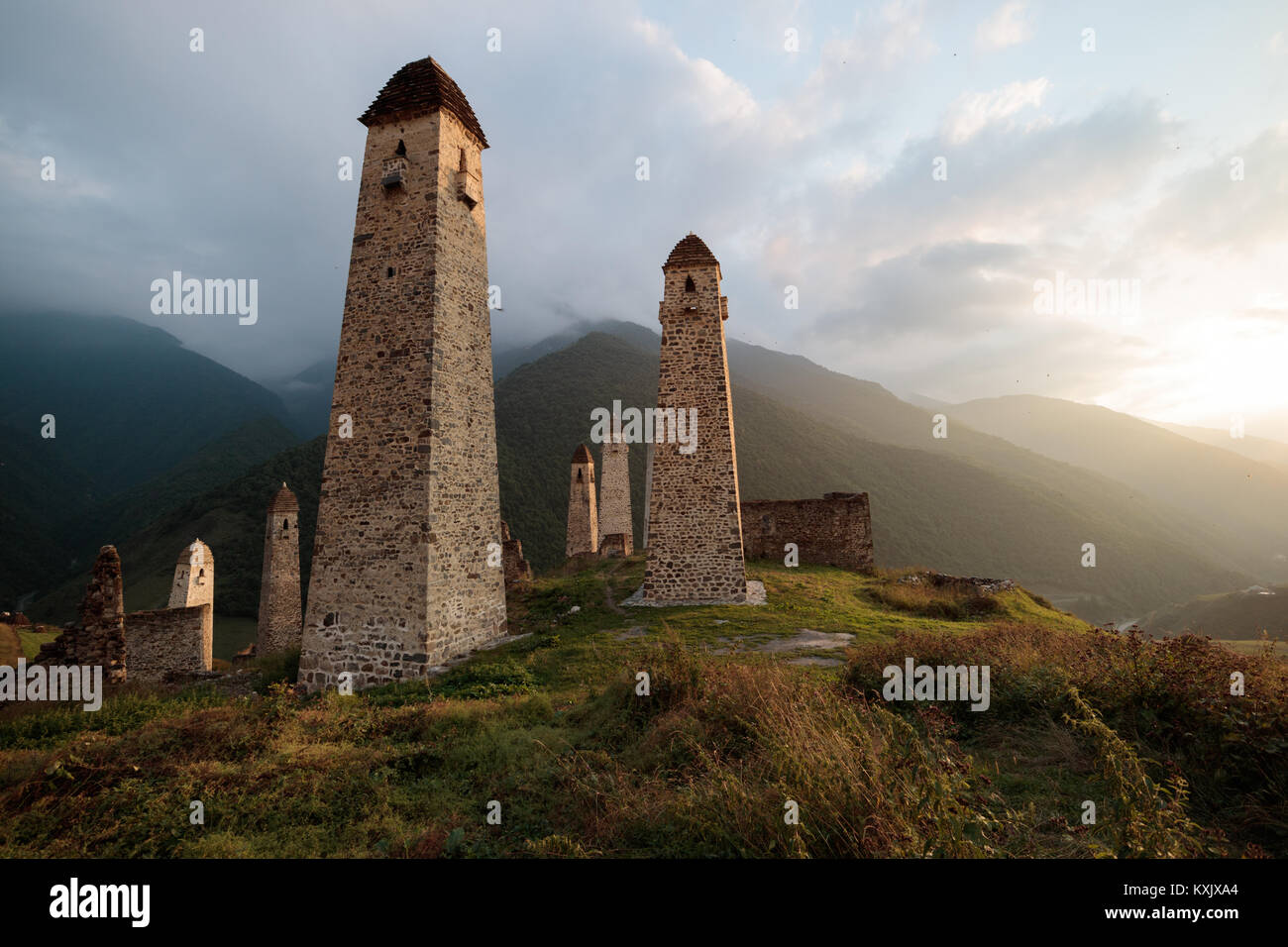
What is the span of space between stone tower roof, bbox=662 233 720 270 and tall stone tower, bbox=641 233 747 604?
1.1 inches

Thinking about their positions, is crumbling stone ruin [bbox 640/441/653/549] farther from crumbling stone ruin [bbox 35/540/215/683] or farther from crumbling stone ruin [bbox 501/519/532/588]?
crumbling stone ruin [bbox 35/540/215/683]

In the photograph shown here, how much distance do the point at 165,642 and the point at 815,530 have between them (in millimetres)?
23537

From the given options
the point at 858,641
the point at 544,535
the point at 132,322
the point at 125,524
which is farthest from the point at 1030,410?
the point at 132,322

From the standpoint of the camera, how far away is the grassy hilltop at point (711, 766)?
3408mm

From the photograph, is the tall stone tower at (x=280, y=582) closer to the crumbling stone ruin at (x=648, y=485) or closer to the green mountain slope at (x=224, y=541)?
the crumbling stone ruin at (x=648, y=485)

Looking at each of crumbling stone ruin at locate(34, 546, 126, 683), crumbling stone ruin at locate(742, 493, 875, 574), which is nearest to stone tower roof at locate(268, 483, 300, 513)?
crumbling stone ruin at locate(34, 546, 126, 683)

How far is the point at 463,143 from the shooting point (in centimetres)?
1250

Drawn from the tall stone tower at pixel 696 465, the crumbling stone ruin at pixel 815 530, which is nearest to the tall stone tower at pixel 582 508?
the crumbling stone ruin at pixel 815 530

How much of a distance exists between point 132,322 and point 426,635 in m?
210

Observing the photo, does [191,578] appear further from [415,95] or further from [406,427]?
[415,95]

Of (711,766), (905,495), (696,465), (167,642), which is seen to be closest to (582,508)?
(696,465)

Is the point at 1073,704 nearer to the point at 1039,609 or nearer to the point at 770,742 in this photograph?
the point at 770,742

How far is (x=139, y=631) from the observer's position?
15609 mm

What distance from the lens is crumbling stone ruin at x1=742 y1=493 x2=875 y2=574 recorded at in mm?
21484
